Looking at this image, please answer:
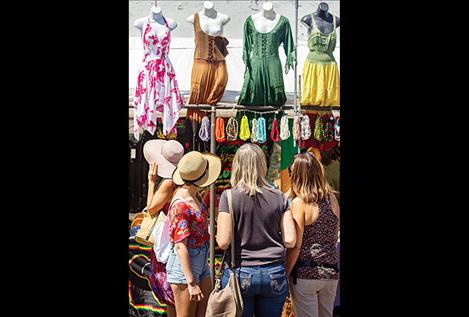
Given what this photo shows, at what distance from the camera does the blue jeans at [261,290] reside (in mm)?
3686

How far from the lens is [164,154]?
4.39m

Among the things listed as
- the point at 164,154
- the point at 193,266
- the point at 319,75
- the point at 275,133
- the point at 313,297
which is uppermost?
the point at 319,75

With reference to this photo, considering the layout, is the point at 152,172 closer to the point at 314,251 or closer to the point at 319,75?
the point at 314,251

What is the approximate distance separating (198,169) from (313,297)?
4.02ft

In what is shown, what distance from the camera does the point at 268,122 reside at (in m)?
4.48

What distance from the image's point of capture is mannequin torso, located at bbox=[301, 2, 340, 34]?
4.50 metres

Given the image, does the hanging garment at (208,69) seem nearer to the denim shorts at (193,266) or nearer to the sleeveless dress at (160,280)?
the sleeveless dress at (160,280)

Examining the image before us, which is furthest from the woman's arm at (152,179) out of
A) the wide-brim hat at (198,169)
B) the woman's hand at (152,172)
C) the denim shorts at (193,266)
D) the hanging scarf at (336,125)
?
the hanging scarf at (336,125)

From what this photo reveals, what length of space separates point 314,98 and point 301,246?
1.20 metres

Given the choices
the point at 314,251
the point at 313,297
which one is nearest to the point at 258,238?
the point at 314,251

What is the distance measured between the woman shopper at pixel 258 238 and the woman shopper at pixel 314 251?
22 cm

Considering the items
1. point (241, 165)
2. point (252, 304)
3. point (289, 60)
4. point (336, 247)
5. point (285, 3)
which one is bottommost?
point (252, 304)
